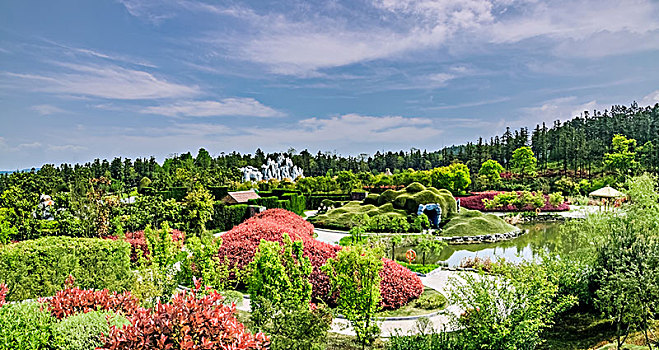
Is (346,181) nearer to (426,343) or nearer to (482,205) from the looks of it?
(482,205)

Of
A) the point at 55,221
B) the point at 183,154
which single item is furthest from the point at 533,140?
the point at 55,221

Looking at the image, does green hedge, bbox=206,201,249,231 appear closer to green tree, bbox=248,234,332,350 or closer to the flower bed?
green tree, bbox=248,234,332,350

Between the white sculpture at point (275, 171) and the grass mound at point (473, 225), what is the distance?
42218 millimetres

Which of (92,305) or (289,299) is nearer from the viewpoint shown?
(92,305)

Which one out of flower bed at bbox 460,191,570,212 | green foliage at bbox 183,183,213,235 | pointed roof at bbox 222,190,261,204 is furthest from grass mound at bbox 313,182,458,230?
flower bed at bbox 460,191,570,212

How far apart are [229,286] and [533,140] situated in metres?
77.8

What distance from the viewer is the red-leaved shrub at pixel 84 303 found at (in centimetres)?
565

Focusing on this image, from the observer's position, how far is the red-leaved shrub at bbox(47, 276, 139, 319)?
5648mm

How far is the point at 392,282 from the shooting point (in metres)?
11.0

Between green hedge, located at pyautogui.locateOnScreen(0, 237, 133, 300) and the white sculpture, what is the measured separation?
168 ft

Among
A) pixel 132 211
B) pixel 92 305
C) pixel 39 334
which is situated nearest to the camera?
pixel 39 334

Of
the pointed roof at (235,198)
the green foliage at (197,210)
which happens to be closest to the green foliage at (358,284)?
the green foliage at (197,210)

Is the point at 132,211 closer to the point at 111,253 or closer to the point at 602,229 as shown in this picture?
the point at 111,253

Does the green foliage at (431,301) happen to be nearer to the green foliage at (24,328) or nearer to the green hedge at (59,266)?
the green hedge at (59,266)
